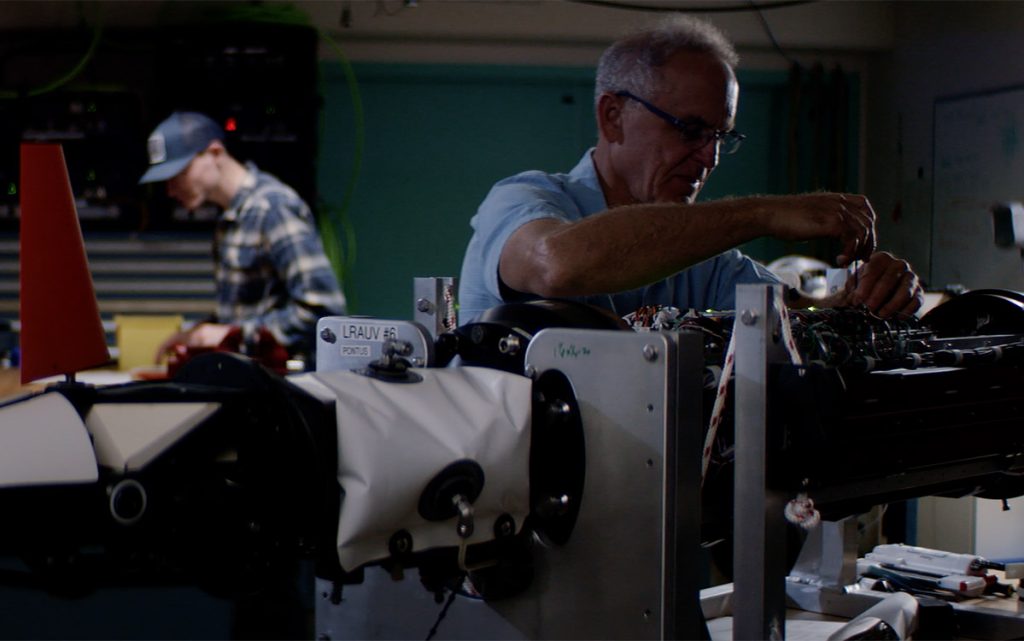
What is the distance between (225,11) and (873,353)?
3551mm

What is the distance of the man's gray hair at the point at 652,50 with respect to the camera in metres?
1.71

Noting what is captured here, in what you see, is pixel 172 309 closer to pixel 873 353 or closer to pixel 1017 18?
pixel 1017 18

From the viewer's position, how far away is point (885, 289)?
4.45ft

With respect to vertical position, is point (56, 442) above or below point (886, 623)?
above

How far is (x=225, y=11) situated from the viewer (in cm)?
423

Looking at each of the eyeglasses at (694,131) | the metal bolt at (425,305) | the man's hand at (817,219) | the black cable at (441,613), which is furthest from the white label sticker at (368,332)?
the eyeglasses at (694,131)

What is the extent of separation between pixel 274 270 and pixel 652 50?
81.6 inches

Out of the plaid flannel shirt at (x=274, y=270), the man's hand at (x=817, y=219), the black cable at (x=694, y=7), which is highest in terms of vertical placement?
the black cable at (x=694, y=7)

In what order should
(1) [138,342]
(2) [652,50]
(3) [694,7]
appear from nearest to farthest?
(2) [652,50], (1) [138,342], (3) [694,7]

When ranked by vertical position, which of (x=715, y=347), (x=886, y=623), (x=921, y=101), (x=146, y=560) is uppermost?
(x=921, y=101)

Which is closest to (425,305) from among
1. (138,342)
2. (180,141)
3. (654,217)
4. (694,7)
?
(654,217)

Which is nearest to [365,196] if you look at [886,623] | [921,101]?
[921,101]

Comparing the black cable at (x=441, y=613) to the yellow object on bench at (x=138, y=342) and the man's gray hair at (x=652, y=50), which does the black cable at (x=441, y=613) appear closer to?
the man's gray hair at (x=652, y=50)

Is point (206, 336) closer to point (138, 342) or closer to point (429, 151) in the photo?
point (138, 342)
